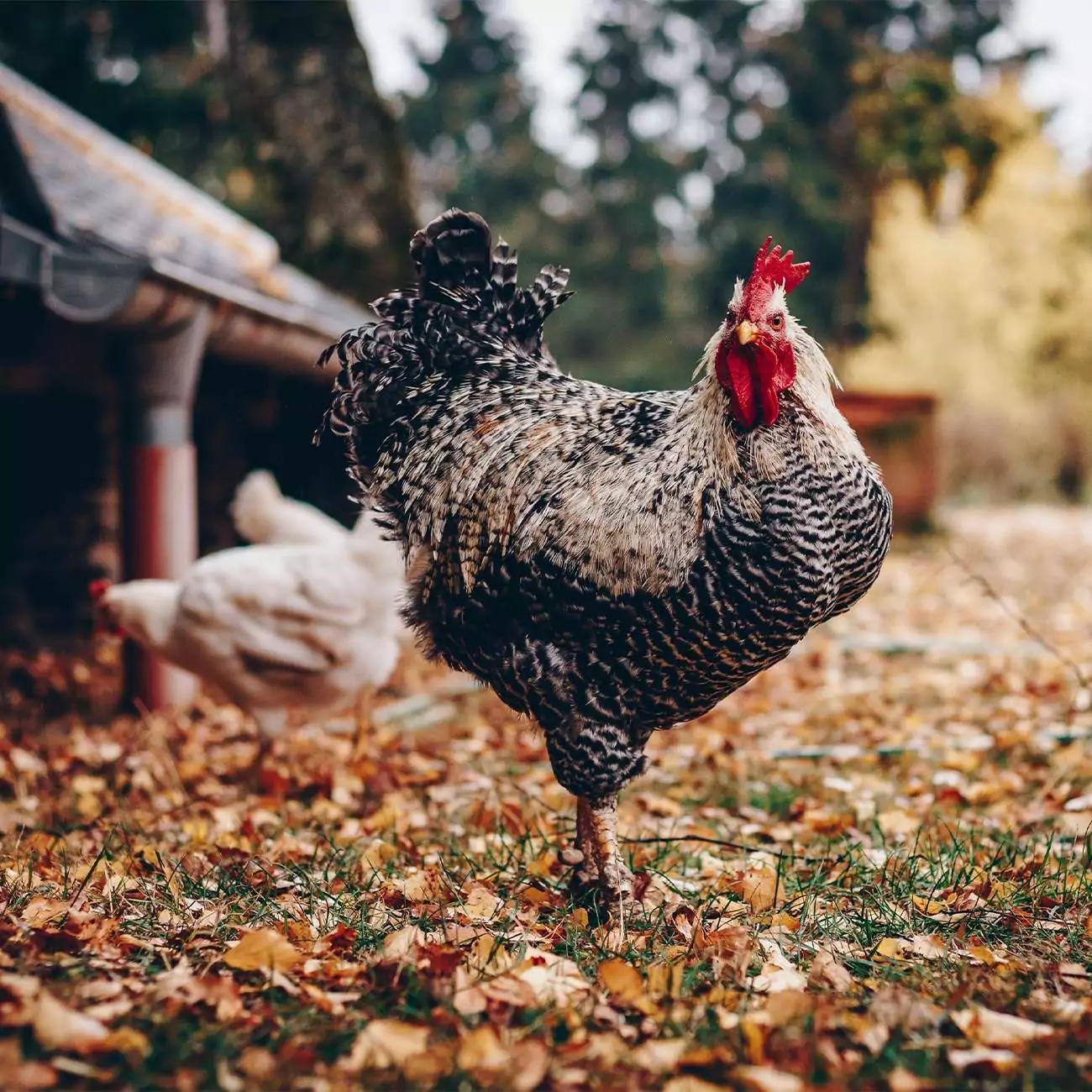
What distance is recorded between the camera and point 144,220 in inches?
288

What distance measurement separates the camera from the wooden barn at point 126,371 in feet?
17.0

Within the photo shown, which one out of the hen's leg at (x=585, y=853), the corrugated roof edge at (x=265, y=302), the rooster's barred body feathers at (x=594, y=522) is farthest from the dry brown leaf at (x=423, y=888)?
the corrugated roof edge at (x=265, y=302)

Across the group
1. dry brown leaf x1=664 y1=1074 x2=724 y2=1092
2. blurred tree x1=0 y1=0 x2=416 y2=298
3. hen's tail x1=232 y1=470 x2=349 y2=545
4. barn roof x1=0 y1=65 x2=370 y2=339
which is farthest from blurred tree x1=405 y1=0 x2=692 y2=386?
dry brown leaf x1=664 y1=1074 x2=724 y2=1092

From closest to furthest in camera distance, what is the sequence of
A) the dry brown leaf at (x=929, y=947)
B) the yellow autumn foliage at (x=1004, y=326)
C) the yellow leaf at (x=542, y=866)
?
1. the dry brown leaf at (x=929, y=947)
2. the yellow leaf at (x=542, y=866)
3. the yellow autumn foliage at (x=1004, y=326)

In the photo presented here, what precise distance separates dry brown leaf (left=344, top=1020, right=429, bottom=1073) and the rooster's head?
179 centimetres

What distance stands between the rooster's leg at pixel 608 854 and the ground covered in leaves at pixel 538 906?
122 millimetres

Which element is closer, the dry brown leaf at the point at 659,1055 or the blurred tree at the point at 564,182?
the dry brown leaf at the point at 659,1055

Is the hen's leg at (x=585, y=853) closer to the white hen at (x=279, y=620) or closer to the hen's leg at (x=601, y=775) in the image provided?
the hen's leg at (x=601, y=775)

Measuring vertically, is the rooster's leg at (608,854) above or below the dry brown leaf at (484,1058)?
above

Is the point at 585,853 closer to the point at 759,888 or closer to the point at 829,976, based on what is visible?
the point at 759,888

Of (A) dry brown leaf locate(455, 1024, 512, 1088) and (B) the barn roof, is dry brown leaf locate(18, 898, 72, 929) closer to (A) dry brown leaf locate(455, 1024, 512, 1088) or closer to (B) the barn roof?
(A) dry brown leaf locate(455, 1024, 512, 1088)

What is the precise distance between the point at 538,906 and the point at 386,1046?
1.10 m

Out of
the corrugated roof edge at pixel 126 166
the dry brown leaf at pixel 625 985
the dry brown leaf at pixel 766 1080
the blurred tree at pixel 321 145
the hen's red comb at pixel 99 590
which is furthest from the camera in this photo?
the blurred tree at pixel 321 145

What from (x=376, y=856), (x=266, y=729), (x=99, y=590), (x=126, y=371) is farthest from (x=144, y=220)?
(x=376, y=856)
